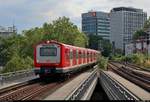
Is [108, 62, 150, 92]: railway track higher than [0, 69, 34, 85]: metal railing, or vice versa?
[0, 69, 34, 85]: metal railing

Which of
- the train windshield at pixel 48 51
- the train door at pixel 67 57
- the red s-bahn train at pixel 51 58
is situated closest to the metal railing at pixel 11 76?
the red s-bahn train at pixel 51 58

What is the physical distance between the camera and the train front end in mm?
39088

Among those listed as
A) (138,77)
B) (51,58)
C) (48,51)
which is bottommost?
(138,77)

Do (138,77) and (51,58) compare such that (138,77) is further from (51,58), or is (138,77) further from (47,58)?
(47,58)

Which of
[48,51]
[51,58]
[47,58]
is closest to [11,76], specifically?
[47,58]

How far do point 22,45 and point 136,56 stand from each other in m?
30.1

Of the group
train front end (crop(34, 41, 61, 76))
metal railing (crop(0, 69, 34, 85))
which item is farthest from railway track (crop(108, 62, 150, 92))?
metal railing (crop(0, 69, 34, 85))

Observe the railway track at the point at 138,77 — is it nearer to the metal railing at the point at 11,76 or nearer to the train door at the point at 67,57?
the train door at the point at 67,57

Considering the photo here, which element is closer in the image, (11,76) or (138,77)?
(11,76)

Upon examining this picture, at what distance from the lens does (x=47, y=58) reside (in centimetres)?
3941

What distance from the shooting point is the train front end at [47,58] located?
128 feet

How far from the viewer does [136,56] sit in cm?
11919

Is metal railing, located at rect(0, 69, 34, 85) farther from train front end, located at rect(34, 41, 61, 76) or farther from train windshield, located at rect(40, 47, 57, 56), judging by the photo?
train windshield, located at rect(40, 47, 57, 56)

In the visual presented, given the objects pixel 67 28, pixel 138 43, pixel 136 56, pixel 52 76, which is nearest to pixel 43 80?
pixel 52 76
